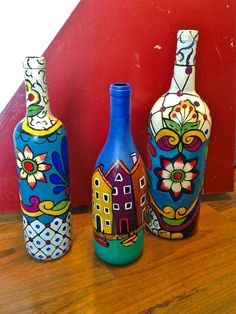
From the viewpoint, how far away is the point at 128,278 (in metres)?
0.57

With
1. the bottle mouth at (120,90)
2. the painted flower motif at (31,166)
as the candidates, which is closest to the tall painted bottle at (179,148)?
the bottle mouth at (120,90)

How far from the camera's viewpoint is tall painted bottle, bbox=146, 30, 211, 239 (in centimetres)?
58

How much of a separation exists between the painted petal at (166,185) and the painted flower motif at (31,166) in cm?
22

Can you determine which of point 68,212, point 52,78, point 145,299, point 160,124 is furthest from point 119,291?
point 52,78

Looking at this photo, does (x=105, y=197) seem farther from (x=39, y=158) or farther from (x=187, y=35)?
(x=187, y=35)

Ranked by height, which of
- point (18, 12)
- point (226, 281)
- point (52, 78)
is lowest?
point (226, 281)

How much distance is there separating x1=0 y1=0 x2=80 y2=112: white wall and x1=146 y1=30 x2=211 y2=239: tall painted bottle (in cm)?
23

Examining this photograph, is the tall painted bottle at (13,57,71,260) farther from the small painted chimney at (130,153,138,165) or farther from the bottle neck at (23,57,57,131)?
the small painted chimney at (130,153,138,165)

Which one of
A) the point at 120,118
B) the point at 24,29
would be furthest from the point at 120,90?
the point at 24,29

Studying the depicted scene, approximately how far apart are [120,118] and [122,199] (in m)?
0.13

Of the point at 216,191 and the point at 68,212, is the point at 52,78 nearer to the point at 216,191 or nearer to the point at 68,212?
the point at 68,212

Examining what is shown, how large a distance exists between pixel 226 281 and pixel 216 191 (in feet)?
0.93

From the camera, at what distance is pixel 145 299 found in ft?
1.71

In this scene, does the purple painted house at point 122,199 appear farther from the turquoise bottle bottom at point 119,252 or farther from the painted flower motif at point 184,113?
the painted flower motif at point 184,113
